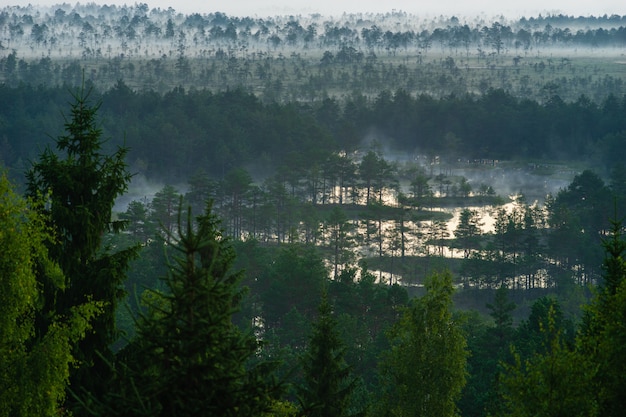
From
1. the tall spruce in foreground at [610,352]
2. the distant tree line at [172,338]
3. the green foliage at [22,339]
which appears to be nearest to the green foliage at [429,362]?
the distant tree line at [172,338]

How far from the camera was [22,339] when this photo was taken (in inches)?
526

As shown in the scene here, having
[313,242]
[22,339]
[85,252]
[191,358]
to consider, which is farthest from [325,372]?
[313,242]

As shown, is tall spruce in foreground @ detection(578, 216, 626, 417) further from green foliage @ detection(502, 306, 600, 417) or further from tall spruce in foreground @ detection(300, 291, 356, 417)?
tall spruce in foreground @ detection(300, 291, 356, 417)

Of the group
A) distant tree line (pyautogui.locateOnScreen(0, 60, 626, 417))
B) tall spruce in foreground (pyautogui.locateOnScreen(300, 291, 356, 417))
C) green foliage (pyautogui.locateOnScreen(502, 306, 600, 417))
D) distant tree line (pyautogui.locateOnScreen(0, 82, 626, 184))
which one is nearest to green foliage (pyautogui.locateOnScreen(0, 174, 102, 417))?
distant tree line (pyautogui.locateOnScreen(0, 60, 626, 417))

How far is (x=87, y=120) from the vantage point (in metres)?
16.9

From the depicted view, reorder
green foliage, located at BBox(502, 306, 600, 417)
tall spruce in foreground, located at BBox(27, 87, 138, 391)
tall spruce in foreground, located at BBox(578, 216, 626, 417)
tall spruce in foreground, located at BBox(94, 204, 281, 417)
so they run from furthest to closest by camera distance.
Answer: tall spruce in foreground, located at BBox(27, 87, 138, 391)
tall spruce in foreground, located at BBox(578, 216, 626, 417)
green foliage, located at BBox(502, 306, 600, 417)
tall spruce in foreground, located at BBox(94, 204, 281, 417)

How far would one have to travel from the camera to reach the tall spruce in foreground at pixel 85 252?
15.4m

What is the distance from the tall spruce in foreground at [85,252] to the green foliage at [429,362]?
23.5 feet

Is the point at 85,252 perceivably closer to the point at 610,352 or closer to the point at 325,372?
the point at 325,372

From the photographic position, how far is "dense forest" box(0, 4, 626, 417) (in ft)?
42.9

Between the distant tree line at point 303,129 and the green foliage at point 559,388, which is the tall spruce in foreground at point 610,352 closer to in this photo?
the green foliage at point 559,388

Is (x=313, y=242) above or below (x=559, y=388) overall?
below

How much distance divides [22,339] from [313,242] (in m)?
53.4

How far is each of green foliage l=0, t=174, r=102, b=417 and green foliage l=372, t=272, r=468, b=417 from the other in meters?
8.98
